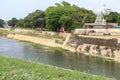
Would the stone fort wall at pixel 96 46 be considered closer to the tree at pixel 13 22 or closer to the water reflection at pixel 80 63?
the water reflection at pixel 80 63

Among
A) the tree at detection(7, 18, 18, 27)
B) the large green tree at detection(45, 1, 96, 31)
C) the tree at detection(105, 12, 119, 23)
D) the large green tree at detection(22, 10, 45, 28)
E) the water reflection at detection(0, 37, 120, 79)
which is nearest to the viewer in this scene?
the water reflection at detection(0, 37, 120, 79)

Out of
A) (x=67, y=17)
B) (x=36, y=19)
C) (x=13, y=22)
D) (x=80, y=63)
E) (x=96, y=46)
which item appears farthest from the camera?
(x=13, y=22)

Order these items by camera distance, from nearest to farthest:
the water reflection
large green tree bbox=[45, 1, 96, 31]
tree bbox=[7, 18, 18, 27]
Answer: the water reflection → large green tree bbox=[45, 1, 96, 31] → tree bbox=[7, 18, 18, 27]

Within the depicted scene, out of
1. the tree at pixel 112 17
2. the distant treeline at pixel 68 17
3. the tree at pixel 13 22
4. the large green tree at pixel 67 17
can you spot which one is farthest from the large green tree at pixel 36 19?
the tree at pixel 13 22

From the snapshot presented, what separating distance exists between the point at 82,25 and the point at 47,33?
6389mm

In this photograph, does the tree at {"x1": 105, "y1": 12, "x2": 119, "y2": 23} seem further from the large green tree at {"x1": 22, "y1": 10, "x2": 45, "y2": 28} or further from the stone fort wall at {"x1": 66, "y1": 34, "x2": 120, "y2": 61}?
the stone fort wall at {"x1": 66, "y1": 34, "x2": 120, "y2": 61}

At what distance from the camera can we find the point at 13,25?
96500mm

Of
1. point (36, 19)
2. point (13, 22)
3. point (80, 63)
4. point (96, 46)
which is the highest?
point (36, 19)

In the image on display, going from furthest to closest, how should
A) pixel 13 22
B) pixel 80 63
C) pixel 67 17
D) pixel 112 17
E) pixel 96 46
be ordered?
pixel 13 22, pixel 112 17, pixel 67 17, pixel 96 46, pixel 80 63

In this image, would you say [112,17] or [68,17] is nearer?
[68,17]

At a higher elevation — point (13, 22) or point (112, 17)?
point (112, 17)

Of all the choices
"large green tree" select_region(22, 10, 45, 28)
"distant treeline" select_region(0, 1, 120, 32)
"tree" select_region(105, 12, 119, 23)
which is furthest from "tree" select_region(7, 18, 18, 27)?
"tree" select_region(105, 12, 119, 23)

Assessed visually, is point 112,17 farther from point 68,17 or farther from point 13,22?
point 13,22

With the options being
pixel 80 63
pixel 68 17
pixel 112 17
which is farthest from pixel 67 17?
pixel 80 63
